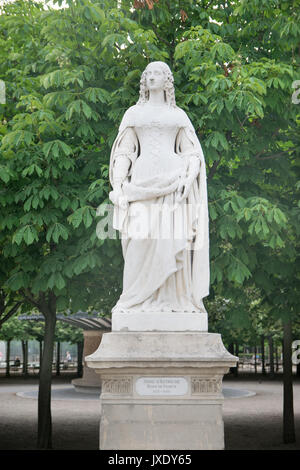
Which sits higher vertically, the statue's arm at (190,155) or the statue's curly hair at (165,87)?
the statue's curly hair at (165,87)

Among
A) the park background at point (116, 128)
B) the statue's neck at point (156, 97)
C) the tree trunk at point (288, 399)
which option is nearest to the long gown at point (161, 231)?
the statue's neck at point (156, 97)

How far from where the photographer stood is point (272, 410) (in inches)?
825

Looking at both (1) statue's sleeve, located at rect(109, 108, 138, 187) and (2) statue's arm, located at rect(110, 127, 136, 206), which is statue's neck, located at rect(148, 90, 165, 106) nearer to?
(1) statue's sleeve, located at rect(109, 108, 138, 187)

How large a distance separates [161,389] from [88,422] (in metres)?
12.3

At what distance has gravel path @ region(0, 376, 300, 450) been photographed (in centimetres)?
1454

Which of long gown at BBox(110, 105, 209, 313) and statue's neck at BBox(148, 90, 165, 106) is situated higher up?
statue's neck at BBox(148, 90, 165, 106)

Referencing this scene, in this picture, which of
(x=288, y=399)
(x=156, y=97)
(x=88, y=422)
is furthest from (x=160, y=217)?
(x=88, y=422)

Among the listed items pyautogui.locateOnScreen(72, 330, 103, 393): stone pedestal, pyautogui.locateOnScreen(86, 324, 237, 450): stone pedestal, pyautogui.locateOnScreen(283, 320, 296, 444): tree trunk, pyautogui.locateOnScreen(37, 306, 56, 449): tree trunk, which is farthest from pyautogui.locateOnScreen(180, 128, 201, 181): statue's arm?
pyautogui.locateOnScreen(72, 330, 103, 393): stone pedestal

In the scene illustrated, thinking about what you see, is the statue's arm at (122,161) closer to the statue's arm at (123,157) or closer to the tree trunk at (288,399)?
the statue's arm at (123,157)

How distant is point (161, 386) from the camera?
6.41m

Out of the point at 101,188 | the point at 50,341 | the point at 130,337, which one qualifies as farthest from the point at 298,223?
the point at 50,341

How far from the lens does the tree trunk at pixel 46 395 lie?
43.3 ft

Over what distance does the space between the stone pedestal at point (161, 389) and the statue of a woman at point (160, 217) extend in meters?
0.49

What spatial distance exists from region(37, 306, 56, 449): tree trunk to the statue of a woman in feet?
21.4
